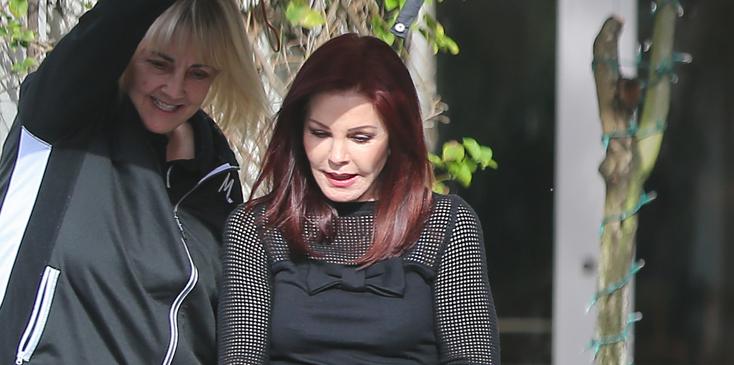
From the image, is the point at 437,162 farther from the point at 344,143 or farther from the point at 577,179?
the point at 344,143

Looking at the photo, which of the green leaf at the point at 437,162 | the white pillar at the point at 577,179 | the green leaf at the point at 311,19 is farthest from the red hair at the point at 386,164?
the white pillar at the point at 577,179

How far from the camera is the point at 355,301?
7.13 ft

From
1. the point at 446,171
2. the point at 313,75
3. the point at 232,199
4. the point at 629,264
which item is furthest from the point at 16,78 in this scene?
the point at 629,264

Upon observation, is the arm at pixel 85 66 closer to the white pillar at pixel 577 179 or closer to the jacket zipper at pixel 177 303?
the jacket zipper at pixel 177 303

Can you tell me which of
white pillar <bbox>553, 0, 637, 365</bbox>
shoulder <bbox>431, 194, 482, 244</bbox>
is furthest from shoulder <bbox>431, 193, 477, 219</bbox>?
white pillar <bbox>553, 0, 637, 365</bbox>

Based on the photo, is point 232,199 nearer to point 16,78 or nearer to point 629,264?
point 629,264

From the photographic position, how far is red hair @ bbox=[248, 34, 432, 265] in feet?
7.32

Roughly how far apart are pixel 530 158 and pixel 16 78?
6.41 ft

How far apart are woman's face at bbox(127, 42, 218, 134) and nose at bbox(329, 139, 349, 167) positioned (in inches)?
12.4

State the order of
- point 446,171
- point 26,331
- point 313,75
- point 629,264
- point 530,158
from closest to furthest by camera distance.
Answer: point 26,331
point 313,75
point 629,264
point 446,171
point 530,158

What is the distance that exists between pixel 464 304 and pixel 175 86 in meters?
0.66

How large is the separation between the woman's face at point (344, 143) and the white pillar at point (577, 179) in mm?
1770

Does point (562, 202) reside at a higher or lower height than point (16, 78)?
lower

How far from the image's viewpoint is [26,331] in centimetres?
212
